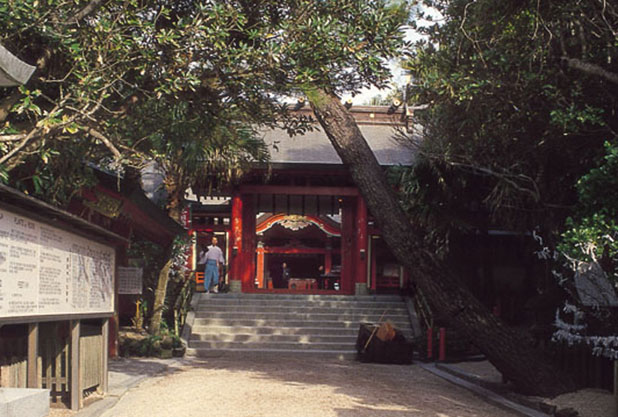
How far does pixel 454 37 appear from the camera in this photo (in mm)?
11094

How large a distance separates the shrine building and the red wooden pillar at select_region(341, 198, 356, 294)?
0.02 meters

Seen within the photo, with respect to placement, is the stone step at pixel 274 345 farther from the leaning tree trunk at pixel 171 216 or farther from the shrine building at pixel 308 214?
the shrine building at pixel 308 214

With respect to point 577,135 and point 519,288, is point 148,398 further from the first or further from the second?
point 519,288

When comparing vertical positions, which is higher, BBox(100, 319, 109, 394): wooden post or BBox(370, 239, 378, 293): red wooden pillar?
BBox(370, 239, 378, 293): red wooden pillar

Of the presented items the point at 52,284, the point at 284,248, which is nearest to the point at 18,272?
the point at 52,284

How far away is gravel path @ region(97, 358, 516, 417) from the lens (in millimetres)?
8734

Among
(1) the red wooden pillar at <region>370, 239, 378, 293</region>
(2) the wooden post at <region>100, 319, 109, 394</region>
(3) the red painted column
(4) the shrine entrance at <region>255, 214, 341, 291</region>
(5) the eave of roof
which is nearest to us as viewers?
(5) the eave of roof

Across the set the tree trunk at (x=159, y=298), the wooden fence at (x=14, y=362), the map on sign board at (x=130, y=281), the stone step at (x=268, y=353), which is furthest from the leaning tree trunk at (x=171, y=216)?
the wooden fence at (x=14, y=362)

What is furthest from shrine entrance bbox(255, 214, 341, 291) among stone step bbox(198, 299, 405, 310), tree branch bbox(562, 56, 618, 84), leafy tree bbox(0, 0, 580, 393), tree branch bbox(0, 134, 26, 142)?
tree branch bbox(0, 134, 26, 142)

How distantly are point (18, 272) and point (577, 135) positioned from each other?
7076mm

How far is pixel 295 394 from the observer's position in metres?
9.97

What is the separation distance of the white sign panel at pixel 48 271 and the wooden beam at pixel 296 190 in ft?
40.5

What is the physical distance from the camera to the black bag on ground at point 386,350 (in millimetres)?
15273

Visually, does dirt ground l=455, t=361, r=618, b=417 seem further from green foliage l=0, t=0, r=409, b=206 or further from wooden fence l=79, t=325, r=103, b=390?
wooden fence l=79, t=325, r=103, b=390
